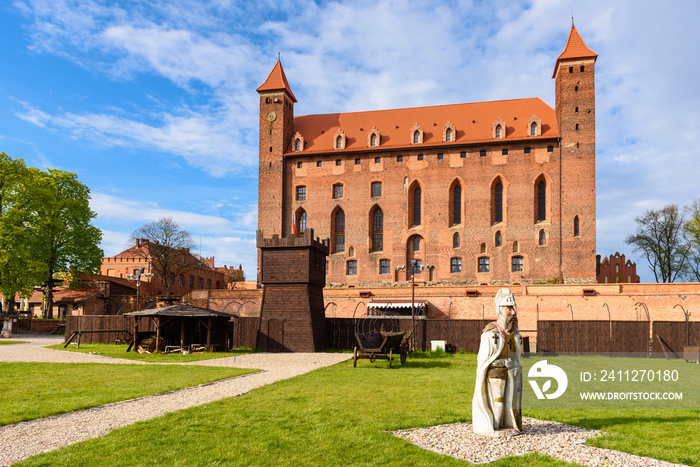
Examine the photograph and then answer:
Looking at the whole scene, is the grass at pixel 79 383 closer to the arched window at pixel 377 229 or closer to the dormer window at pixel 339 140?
the arched window at pixel 377 229

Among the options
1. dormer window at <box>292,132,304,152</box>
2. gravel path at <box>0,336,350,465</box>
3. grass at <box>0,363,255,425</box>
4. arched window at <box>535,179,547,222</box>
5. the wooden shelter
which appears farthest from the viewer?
dormer window at <box>292,132,304,152</box>

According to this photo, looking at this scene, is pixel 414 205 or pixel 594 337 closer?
pixel 594 337

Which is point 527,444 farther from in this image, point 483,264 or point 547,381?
point 483,264

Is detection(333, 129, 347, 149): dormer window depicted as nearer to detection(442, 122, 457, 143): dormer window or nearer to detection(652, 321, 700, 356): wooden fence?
detection(442, 122, 457, 143): dormer window

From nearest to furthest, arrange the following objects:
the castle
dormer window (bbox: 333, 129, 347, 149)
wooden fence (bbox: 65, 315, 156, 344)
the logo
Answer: the logo → wooden fence (bbox: 65, 315, 156, 344) → the castle → dormer window (bbox: 333, 129, 347, 149)

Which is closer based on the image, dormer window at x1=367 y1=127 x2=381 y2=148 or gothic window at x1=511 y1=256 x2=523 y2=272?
gothic window at x1=511 y1=256 x2=523 y2=272

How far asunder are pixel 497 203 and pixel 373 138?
14308 millimetres

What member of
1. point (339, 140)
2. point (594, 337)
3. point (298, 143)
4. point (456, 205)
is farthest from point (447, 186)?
point (594, 337)

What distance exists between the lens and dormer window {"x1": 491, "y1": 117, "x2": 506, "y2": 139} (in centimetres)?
5455

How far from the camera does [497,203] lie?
5484cm

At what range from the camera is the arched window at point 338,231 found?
57.5 m

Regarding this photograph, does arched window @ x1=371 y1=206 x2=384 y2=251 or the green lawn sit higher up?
arched window @ x1=371 y1=206 x2=384 y2=251

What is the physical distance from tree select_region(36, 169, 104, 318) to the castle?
53.6 ft

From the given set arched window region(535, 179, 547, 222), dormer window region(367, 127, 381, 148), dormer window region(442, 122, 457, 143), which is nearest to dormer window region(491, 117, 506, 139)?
dormer window region(442, 122, 457, 143)
